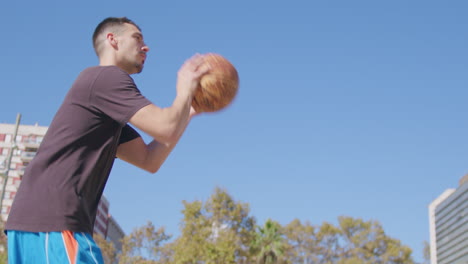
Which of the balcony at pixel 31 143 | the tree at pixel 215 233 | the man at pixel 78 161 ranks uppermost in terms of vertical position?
the balcony at pixel 31 143

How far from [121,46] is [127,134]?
0.54 m

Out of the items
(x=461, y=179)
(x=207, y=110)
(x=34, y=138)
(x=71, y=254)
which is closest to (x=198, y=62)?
(x=207, y=110)

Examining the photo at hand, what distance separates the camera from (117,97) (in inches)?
117

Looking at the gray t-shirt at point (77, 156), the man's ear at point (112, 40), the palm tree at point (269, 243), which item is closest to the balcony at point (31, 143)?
the palm tree at point (269, 243)

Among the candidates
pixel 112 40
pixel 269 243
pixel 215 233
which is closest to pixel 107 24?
pixel 112 40

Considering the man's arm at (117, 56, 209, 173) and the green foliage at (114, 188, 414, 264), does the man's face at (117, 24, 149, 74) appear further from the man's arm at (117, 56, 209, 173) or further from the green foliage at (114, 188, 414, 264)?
the green foliage at (114, 188, 414, 264)

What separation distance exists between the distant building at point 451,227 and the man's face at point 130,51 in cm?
8852

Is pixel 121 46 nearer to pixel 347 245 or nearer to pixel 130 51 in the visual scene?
pixel 130 51

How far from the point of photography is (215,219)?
130 ft

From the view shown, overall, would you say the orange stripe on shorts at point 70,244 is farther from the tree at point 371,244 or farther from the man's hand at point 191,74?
the tree at point 371,244

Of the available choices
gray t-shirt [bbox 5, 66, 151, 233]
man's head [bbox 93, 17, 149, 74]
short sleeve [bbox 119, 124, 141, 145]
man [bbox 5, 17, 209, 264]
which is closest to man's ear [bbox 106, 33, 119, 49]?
man's head [bbox 93, 17, 149, 74]

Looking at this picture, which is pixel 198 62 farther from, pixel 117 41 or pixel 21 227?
pixel 21 227

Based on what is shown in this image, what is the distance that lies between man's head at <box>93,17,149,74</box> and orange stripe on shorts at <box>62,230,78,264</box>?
3.26ft

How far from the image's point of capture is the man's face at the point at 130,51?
3309 millimetres
